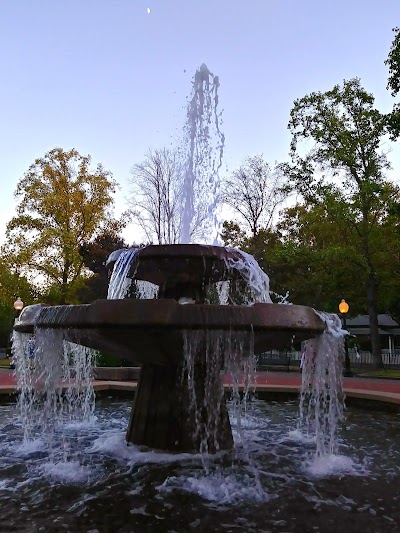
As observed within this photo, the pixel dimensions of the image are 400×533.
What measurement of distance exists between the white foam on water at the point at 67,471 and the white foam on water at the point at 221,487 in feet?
2.66

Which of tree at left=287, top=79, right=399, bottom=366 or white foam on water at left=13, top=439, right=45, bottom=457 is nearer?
white foam on water at left=13, top=439, right=45, bottom=457

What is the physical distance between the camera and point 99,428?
7375 mm

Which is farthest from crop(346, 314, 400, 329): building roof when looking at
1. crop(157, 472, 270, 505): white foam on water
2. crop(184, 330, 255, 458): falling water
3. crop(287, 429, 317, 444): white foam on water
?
crop(157, 472, 270, 505): white foam on water

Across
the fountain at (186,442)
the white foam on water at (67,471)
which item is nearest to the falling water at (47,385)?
the fountain at (186,442)

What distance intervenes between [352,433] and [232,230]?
92.6 ft

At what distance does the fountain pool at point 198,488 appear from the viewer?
3711 millimetres

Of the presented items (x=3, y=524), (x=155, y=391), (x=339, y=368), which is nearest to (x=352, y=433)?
(x=339, y=368)

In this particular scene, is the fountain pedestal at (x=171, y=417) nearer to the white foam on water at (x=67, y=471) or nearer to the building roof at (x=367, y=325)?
the white foam on water at (x=67, y=471)

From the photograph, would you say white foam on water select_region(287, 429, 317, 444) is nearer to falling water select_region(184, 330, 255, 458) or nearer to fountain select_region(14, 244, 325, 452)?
Answer: fountain select_region(14, 244, 325, 452)

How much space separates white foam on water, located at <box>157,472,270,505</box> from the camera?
166 inches

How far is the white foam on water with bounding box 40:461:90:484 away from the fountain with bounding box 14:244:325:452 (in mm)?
834

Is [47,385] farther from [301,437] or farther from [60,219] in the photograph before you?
[60,219]

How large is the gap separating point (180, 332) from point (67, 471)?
5.99 ft

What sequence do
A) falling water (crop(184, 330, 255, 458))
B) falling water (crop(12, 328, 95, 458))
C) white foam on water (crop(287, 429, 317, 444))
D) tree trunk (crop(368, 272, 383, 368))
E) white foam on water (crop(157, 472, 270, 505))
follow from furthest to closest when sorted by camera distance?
tree trunk (crop(368, 272, 383, 368)), white foam on water (crop(287, 429, 317, 444)), falling water (crop(12, 328, 95, 458)), falling water (crop(184, 330, 255, 458)), white foam on water (crop(157, 472, 270, 505))
